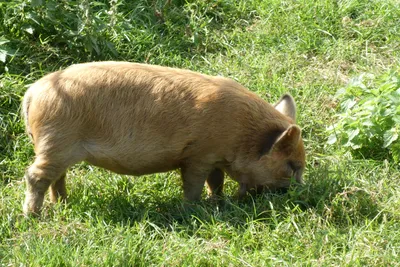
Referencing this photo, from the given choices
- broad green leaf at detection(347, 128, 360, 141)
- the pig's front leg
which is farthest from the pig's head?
broad green leaf at detection(347, 128, 360, 141)

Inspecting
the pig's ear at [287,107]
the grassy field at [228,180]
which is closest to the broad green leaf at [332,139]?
the grassy field at [228,180]

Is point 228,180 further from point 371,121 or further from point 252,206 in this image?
point 371,121

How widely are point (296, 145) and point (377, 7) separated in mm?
4015

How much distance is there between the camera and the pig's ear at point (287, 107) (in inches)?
323

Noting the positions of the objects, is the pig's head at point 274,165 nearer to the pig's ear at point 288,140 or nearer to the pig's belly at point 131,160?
the pig's ear at point 288,140

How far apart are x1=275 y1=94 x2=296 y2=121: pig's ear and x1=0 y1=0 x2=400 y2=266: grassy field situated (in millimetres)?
606

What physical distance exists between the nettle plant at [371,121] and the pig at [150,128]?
40.5 inches

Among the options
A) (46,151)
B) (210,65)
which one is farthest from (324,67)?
(46,151)

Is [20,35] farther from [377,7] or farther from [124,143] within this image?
[377,7]

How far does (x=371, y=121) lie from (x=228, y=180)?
1.56m

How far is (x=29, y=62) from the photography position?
9484 millimetres

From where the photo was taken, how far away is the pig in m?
7.29

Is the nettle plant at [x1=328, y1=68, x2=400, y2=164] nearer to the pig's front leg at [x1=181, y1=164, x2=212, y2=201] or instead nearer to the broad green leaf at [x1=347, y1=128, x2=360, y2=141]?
the broad green leaf at [x1=347, y1=128, x2=360, y2=141]

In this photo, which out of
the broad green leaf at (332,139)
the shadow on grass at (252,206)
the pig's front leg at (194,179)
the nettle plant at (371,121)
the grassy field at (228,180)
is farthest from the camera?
the broad green leaf at (332,139)
